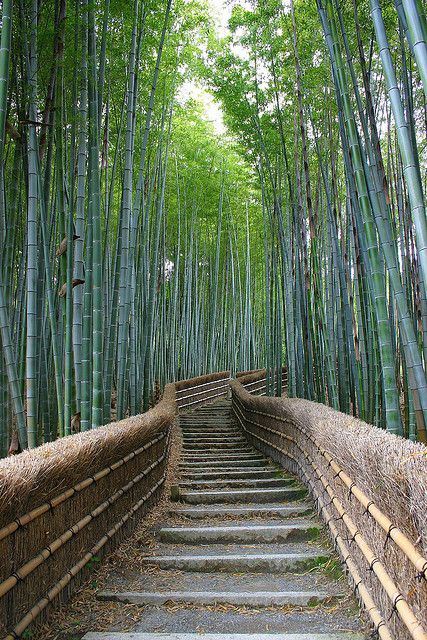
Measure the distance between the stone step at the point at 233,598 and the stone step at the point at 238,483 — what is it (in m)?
1.79

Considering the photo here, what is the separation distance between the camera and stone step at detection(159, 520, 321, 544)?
2.74 m

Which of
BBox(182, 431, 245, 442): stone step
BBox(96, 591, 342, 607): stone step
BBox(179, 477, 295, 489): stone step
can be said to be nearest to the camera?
BBox(96, 591, 342, 607): stone step

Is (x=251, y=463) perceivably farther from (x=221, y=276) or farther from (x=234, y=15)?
(x=221, y=276)

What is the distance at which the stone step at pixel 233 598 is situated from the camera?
6.48ft

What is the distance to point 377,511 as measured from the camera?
1.64m

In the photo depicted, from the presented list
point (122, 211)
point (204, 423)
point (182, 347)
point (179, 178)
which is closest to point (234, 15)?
point (122, 211)

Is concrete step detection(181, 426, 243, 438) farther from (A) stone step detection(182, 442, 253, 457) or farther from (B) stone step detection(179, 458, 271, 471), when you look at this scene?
(B) stone step detection(179, 458, 271, 471)

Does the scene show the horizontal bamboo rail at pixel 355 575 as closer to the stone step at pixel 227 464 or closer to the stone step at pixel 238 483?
the stone step at pixel 238 483

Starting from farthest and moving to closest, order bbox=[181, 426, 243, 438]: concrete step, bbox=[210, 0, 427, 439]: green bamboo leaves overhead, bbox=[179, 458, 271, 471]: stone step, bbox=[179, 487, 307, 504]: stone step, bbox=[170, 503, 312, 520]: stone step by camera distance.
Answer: bbox=[181, 426, 243, 438]: concrete step → bbox=[179, 458, 271, 471]: stone step → bbox=[179, 487, 307, 504]: stone step → bbox=[170, 503, 312, 520]: stone step → bbox=[210, 0, 427, 439]: green bamboo leaves overhead

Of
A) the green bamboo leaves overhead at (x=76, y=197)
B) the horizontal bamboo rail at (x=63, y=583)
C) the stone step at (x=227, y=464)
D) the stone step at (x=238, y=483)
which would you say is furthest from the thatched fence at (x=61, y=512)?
the stone step at (x=227, y=464)

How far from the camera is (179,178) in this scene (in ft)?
31.1

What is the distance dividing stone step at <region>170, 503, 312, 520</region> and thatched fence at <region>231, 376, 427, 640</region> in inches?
5.9

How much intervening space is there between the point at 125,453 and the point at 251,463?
216 cm

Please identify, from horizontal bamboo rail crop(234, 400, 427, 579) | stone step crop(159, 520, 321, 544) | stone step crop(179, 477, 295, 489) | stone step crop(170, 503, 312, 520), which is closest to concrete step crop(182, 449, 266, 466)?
stone step crop(179, 477, 295, 489)
